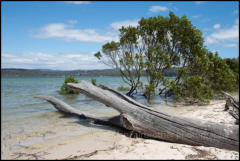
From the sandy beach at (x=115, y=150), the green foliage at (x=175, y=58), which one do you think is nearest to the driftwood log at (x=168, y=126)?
the sandy beach at (x=115, y=150)

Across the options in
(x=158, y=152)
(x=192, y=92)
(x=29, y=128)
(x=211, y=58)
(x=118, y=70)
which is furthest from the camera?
(x=118, y=70)

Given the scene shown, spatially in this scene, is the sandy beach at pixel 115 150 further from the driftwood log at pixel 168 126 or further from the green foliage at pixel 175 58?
the green foliage at pixel 175 58

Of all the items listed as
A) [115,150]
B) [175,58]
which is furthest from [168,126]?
[175,58]

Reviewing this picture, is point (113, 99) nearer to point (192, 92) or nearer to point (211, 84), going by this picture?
point (192, 92)

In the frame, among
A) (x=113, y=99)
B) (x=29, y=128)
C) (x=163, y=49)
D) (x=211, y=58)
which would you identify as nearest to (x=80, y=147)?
(x=113, y=99)

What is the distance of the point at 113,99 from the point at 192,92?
30.4 ft

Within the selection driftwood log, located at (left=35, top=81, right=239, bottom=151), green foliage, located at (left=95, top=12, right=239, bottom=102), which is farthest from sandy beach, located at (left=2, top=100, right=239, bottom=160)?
green foliage, located at (left=95, top=12, right=239, bottom=102)

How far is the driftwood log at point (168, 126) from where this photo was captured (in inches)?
181

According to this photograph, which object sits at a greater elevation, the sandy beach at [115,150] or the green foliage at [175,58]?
the green foliage at [175,58]

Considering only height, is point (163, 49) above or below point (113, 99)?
above

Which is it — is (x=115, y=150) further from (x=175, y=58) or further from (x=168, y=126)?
(x=175, y=58)

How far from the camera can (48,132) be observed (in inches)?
259

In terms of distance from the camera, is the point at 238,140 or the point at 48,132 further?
the point at 48,132

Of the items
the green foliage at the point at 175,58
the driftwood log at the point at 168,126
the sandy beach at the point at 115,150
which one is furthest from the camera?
the green foliage at the point at 175,58
